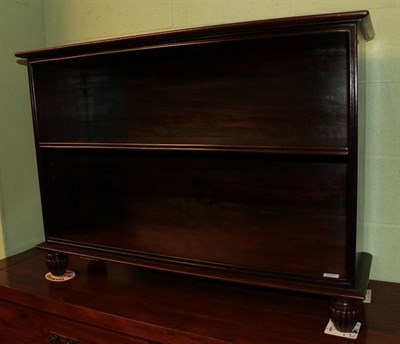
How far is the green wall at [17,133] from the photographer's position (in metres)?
1.86

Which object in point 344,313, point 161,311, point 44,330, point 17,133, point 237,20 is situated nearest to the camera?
point 344,313

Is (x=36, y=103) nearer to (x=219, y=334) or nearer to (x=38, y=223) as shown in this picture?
(x=38, y=223)

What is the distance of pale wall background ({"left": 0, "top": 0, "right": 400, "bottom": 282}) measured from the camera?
1.38 metres

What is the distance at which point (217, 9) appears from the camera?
162 cm

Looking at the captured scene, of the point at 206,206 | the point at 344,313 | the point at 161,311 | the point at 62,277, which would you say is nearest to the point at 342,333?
the point at 344,313

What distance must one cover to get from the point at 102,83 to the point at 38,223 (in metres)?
0.76

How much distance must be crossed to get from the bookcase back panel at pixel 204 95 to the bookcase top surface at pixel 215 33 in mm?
31

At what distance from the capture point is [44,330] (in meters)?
1.48

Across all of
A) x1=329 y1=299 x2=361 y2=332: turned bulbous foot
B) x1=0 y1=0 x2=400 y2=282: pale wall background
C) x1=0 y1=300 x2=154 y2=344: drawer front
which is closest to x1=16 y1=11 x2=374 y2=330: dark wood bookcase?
x1=329 y1=299 x2=361 y2=332: turned bulbous foot

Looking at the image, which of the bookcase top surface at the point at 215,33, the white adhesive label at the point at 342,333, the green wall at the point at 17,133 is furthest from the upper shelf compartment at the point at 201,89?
the white adhesive label at the point at 342,333

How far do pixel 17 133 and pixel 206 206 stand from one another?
3.05ft

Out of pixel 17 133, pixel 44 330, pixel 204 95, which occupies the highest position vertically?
pixel 204 95

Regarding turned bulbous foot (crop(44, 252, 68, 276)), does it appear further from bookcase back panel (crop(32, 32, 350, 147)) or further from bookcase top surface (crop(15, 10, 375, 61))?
bookcase top surface (crop(15, 10, 375, 61))

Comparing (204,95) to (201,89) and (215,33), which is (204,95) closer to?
(201,89)
